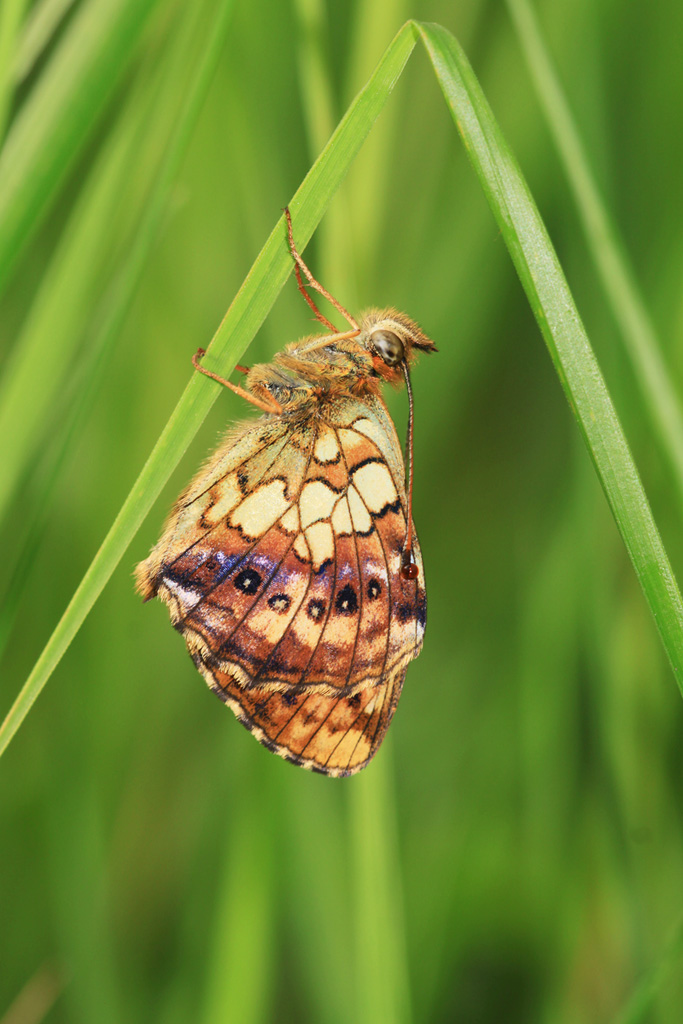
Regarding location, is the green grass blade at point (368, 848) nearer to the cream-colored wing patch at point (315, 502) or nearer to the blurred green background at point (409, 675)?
the blurred green background at point (409, 675)

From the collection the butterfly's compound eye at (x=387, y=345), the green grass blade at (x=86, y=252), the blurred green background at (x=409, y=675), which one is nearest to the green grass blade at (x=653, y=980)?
the blurred green background at (x=409, y=675)

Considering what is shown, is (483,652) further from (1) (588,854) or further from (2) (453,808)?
(1) (588,854)

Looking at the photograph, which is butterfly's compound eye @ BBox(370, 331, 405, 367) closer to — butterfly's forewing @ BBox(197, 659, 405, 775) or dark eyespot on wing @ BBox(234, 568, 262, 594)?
dark eyespot on wing @ BBox(234, 568, 262, 594)

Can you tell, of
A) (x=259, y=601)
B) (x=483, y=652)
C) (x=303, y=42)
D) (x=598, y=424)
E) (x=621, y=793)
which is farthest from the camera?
(x=483, y=652)

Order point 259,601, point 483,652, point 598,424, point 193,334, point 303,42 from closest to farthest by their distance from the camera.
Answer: point 598,424
point 259,601
point 303,42
point 193,334
point 483,652

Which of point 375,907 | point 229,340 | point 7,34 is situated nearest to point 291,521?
point 229,340

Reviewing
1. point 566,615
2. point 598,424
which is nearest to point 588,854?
point 566,615

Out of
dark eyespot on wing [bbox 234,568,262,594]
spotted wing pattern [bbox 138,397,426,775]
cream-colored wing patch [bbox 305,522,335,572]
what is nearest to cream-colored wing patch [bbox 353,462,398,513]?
spotted wing pattern [bbox 138,397,426,775]
